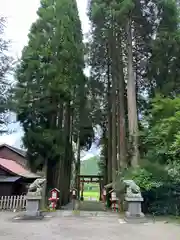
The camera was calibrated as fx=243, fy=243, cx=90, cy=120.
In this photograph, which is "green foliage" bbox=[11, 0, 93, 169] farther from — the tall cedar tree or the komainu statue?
the komainu statue

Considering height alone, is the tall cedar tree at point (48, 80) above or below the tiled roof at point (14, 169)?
above

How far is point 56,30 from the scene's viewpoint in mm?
13734

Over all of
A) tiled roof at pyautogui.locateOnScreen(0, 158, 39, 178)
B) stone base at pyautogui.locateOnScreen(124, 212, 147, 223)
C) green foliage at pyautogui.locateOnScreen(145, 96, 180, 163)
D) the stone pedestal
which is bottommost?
stone base at pyautogui.locateOnScreen(124, 212, 147, 223)

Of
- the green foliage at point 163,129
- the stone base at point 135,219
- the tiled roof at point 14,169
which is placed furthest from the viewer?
the tiled roof at point 14,169

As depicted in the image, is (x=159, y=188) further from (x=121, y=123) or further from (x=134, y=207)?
(x=121, y=123)

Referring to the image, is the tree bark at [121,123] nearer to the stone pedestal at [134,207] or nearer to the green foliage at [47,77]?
the green foliage at [47,77]

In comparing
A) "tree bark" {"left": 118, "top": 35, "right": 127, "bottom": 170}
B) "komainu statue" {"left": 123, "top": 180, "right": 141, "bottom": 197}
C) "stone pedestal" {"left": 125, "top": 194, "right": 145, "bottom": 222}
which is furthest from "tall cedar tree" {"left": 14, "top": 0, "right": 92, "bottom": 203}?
"stone pedestal" {"left": 125, "top": 194, "right": 145, "bottom": 222}

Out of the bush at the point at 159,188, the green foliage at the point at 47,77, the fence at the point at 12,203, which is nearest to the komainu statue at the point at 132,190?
the bush at the point at 159,188

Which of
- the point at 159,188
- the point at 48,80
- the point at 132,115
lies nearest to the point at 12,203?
the point at 48,80

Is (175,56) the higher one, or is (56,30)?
(56,30)

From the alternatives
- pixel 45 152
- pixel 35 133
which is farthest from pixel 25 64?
pixel 45 152

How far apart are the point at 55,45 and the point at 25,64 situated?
1951mm

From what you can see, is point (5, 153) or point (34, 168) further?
point (5, 153)

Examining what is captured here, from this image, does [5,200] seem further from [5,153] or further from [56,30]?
[5,153]
